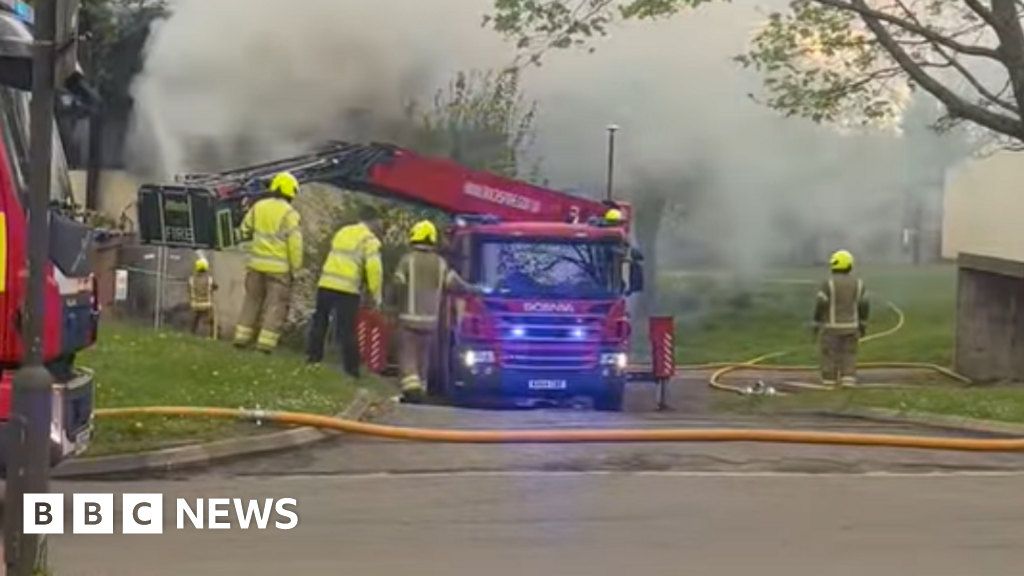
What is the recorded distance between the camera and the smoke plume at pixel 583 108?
86.3 ft

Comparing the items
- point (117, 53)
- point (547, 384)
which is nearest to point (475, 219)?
point (547, 384)

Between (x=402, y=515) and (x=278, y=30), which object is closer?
(x=402, y=515)

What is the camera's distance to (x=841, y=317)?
18.3 m

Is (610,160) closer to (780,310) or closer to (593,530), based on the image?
(780,310)

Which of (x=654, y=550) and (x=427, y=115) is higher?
(x=427, y=115)

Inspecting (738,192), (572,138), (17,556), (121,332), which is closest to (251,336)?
(121,332)

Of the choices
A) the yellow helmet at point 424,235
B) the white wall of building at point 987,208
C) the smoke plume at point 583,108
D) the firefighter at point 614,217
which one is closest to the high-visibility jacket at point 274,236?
the yellow helmet at point 424,235

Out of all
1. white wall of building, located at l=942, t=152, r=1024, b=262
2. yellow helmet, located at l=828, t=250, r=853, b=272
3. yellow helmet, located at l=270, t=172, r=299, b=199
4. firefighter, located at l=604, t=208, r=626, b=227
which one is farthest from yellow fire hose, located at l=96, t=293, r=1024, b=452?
white wall of building, located at l=942, t=152, r=1024, b=262

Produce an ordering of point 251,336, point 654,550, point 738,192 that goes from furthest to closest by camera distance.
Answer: point 738,192 < point 251,336 < point 654,550

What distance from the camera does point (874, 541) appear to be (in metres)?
8.21

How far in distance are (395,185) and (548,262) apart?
7.45 feet

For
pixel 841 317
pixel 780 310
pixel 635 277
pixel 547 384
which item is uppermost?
pixel 635 277

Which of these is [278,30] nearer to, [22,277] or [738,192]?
[738,192]

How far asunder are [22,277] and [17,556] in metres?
1.75
